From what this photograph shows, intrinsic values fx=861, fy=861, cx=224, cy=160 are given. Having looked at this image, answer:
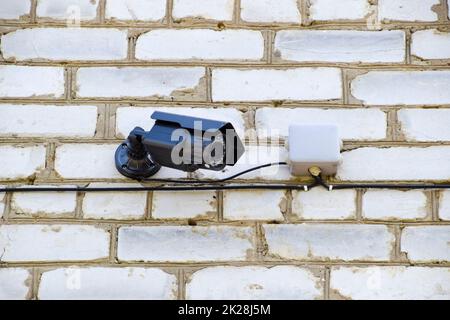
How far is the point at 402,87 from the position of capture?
2.25m

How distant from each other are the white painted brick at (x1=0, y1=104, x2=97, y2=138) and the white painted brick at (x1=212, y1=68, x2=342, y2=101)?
0.34 m

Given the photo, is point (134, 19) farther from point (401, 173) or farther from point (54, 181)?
point (401, 173)

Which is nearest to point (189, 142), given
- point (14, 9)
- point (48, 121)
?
point (48, 121)

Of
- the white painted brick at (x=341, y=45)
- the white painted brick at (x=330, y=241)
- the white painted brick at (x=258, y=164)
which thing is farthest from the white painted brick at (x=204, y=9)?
the white painted brick at (x=330, y=241)

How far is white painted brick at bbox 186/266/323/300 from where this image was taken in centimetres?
208

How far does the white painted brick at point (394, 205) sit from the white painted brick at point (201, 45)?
0.48m

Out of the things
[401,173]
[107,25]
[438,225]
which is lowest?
[438,225]

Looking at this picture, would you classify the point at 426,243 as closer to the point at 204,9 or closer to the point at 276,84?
the point at 276,84

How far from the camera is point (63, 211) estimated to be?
7.04 ft

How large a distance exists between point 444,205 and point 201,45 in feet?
2.47

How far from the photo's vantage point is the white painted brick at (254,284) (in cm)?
208

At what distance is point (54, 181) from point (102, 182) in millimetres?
122
